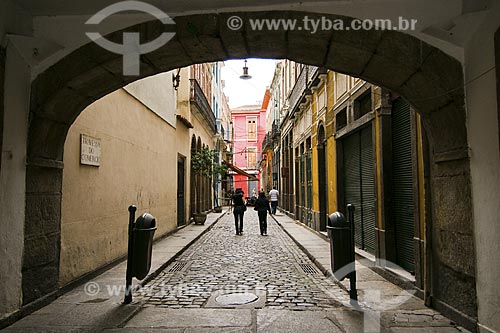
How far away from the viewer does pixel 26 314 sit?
4773 mm

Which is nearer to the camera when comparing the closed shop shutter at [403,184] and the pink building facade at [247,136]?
the closed shop shutter at [403,184]

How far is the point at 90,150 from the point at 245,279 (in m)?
3.30

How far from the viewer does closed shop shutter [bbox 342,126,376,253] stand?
8352 mm

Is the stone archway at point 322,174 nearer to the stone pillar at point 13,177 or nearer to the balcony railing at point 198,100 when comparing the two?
the balcony railing at point 198,100

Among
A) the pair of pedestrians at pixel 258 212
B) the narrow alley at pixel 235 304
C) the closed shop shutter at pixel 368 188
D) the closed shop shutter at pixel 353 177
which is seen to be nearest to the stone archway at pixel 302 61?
the narrow alley at pixel 235 304

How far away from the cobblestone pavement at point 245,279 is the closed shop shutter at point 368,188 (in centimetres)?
129

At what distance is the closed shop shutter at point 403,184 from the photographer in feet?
21.3

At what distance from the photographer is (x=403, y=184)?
6.80 m

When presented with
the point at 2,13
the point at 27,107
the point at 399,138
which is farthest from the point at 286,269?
the point at 2,13

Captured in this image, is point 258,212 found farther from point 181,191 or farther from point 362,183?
point 362,183

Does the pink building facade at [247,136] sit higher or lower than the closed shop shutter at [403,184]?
higher

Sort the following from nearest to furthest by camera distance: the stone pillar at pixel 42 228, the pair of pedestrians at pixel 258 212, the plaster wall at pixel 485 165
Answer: the plaster wall at pixel 485 165 < the stone pillar at pixel 42 228 < the pair of pedestrians at pixel 258 212

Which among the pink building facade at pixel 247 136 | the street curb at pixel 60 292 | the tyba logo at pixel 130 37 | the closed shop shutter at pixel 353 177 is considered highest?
the pink building facade at pixel 247 136

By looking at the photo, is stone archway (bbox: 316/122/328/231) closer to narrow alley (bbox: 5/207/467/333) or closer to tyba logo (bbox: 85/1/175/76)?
narrow alley (bbox: 5/207/467/333)
